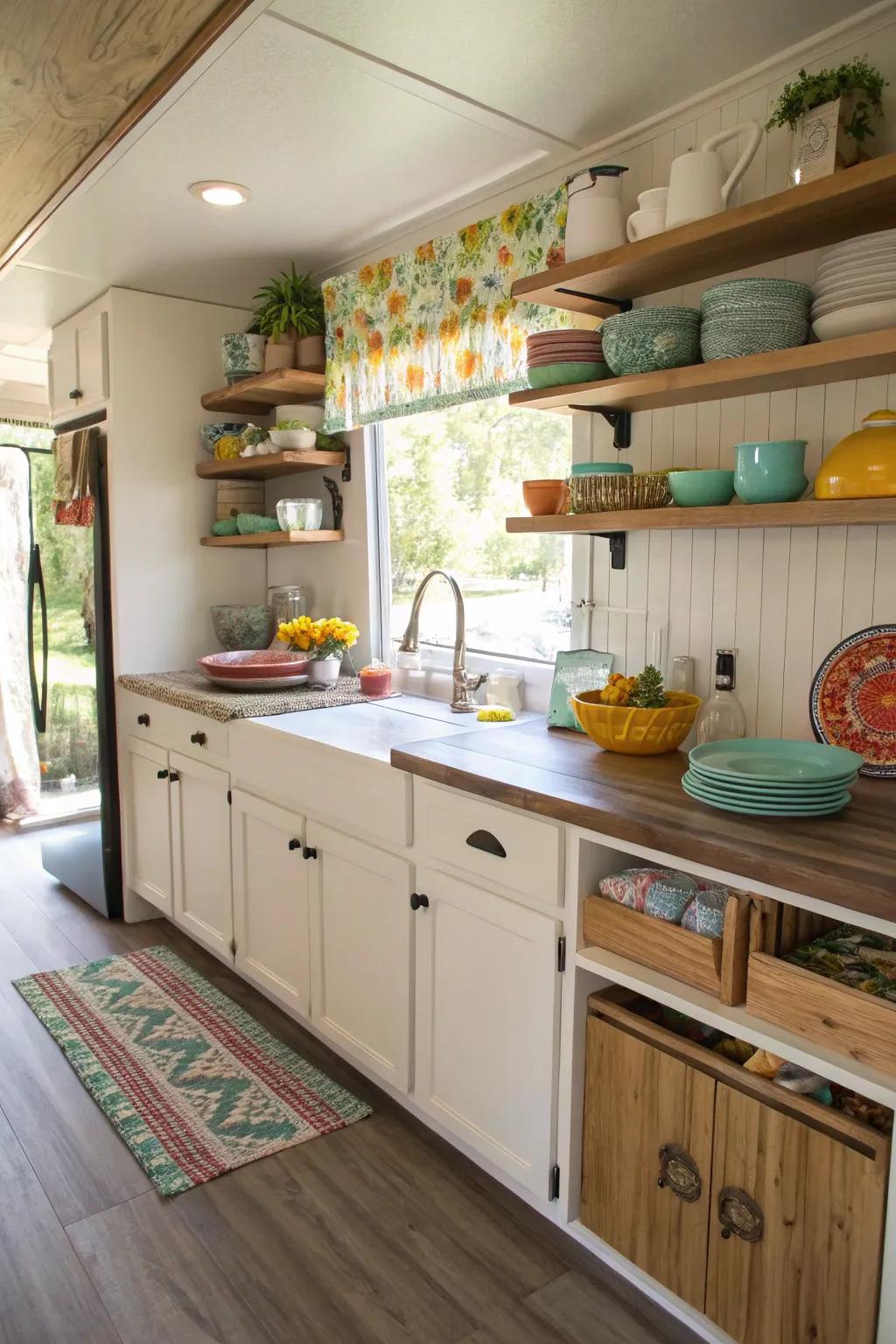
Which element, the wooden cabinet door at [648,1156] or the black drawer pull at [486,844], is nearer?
the wooden cabinet door at [648,1156]

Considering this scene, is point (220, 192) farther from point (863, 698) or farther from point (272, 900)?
point (863, 698)

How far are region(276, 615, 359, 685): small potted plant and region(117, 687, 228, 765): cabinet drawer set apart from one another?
0.37 metres

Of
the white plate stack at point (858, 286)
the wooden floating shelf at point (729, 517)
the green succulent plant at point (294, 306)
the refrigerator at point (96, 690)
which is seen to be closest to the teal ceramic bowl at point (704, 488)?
the wooden floating shelf at point (729, 517)

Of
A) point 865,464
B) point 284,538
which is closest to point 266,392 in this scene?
point 284,538

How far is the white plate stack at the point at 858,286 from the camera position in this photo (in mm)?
1593

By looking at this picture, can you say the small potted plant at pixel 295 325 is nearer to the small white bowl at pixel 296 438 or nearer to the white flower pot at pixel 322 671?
the small white bowl at pixel 296 438

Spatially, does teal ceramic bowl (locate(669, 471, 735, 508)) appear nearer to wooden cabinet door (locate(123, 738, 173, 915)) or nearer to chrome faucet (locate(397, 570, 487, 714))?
chrome faucet (locate(397, 570, 487, 714))

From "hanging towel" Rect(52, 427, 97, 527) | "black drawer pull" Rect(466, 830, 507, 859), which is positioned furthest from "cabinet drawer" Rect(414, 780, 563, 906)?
"hanging towel" Rect(52, 427, 97, 527)

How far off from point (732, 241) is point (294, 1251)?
6.94 feet

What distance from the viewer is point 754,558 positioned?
2039 millimetres

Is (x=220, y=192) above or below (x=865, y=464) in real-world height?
above

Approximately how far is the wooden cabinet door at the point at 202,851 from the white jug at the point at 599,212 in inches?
67.8

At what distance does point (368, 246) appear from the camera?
3021mm

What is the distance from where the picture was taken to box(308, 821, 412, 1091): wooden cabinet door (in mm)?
2154
